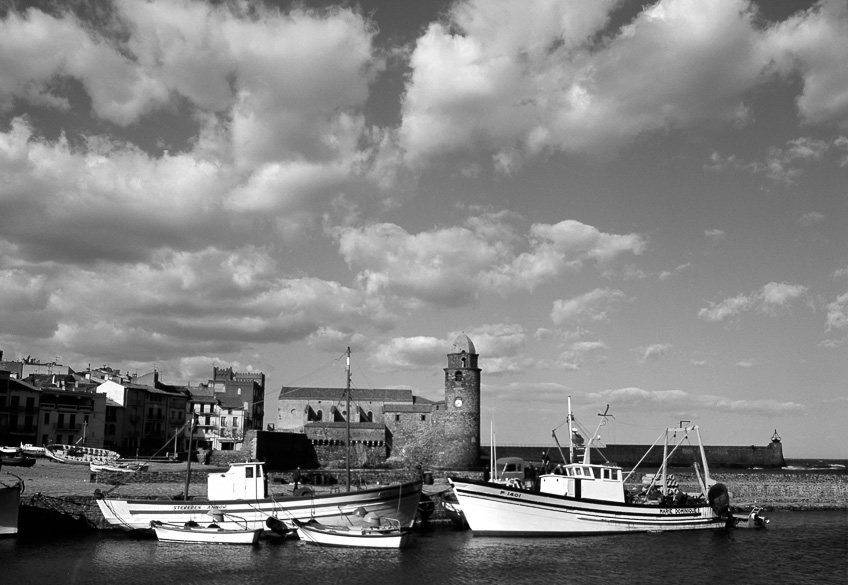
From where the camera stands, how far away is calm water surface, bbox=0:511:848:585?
25469mm

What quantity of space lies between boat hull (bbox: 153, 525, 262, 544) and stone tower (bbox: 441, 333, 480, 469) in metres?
36.9

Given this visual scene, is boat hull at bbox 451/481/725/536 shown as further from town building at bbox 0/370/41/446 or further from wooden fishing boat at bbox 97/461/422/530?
town building at bbox 0/370/41/446

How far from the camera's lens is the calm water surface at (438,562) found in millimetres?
25469

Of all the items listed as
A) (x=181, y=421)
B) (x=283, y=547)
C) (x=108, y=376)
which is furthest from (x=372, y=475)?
(x=108, y=376)

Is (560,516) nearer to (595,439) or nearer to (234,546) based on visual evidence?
(595,439)

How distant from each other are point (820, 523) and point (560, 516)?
62.8 feet

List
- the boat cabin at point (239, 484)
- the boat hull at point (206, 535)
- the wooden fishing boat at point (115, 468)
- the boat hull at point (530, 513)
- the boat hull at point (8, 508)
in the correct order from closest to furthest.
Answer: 1. the boat hull at point (206, 535)
2. the boat hull at point (8, 508)
3. the boat cabin at point (239, 484)
4. the boat hull at point (530, 513)
5. the wooden fishing boat at point (115, 468)

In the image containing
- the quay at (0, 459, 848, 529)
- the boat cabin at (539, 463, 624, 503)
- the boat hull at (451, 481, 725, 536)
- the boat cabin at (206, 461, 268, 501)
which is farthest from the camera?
the boat cabin at (539, 463, 624, 503)

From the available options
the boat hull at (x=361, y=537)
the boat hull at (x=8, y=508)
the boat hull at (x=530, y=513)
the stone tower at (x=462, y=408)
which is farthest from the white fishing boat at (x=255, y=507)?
the stone tower at (x=462, y=408)

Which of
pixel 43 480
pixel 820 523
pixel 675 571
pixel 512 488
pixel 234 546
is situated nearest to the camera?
pixel 675 571

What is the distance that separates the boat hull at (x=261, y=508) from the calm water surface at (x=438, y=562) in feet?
3.98

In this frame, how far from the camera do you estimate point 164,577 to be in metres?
25.0

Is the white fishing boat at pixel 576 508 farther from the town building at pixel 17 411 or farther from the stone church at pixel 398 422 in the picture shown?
the town building at pixel 17 411

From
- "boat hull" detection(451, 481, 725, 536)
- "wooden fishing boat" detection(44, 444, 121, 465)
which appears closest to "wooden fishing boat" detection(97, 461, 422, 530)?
"boat hull" detection(451, 481, 725, 536)
